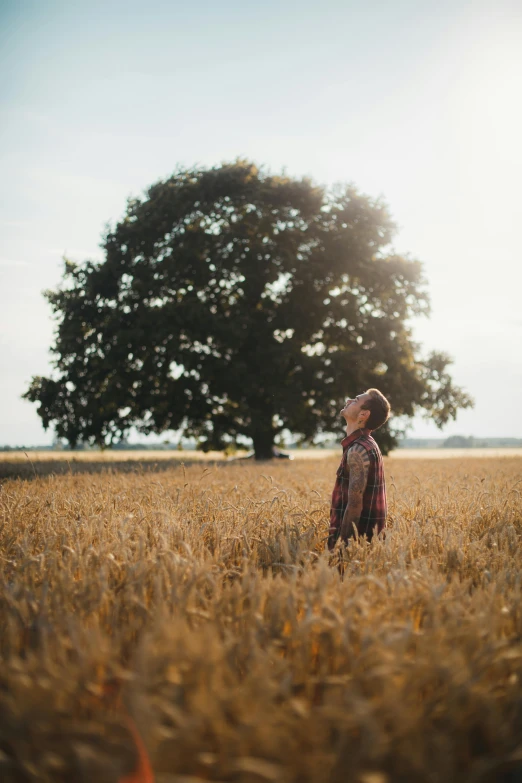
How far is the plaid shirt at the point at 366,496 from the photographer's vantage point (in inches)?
189

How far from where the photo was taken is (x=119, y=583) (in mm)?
2744

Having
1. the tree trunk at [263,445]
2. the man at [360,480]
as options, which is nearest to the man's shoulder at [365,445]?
the man at [360,480]

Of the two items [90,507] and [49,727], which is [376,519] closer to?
[90,507]

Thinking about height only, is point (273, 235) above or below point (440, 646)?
above

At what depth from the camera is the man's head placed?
5094 millimetres

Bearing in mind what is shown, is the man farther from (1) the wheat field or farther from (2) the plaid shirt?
(1) the wheat field

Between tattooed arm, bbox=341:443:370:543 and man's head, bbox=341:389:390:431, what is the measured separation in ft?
0.99

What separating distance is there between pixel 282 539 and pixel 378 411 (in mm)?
2216

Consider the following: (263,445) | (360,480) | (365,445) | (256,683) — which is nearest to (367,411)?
(365,445)

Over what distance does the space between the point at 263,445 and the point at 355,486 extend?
2023 cm

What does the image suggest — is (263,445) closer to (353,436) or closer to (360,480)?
(353,436)

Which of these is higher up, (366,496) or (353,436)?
(353,436)

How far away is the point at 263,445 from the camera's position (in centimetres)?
2480

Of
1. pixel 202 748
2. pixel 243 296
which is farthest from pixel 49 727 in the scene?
pixel 243 296
